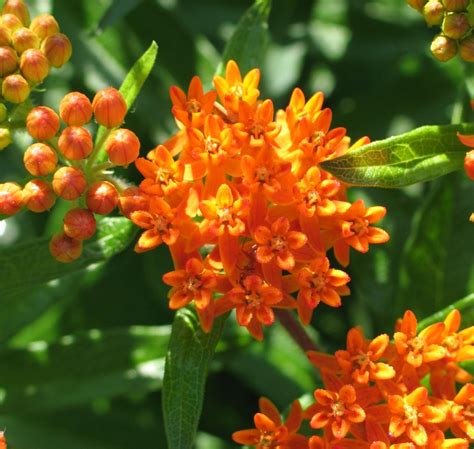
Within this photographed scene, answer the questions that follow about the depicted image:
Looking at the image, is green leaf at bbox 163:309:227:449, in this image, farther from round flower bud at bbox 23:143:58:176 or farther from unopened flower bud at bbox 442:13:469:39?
unopened flower bud at bbox 442:13:469:39

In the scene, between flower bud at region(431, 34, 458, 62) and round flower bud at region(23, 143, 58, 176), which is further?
flower bud at region(431, 34, 458, 62)

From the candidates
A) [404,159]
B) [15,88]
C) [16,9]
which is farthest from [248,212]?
[16,9]

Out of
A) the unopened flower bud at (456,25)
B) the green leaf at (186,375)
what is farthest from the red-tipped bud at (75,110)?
the unopened flower bud at (456,25)

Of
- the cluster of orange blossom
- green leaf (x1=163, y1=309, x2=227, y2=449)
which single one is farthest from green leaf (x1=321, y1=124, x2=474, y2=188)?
green leaf (x1=163, y1=309, x2=227, y2=449)

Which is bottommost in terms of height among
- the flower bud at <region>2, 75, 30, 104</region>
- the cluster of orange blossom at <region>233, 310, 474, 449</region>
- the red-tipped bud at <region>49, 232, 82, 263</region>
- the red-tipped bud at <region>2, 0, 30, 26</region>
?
the cluster of orange blossom at <region>233, 310, 474, 449</region>

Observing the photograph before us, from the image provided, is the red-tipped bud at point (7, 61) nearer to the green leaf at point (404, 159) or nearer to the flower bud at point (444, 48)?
the green leaf at point (404, 159)

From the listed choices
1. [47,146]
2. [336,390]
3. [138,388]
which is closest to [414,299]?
[336,390]

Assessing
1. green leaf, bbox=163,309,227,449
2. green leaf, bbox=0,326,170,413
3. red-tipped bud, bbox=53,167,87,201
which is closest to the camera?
red-tipped bud, bbox=53,167,87,201
